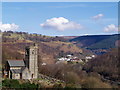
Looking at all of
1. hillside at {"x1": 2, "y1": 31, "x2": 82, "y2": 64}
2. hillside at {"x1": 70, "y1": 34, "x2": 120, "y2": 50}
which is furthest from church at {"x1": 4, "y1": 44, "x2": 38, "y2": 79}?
hillside at {"x1": 70, "y1": 34, "x2": 120, "y2": 50}

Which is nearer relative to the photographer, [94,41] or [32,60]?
[32,60]

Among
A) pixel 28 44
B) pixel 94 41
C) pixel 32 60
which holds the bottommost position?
pixel 32 60

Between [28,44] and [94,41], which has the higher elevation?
[94,41]

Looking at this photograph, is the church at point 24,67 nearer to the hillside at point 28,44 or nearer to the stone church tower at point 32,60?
the stone church tower at point 32,60

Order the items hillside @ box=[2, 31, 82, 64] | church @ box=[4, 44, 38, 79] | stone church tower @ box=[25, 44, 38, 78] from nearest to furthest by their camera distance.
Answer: church @ box=[4, 44, 38, 79] → stone church tower @ box=[25, 44, 38, 78] → hillside @ box=[2, 31, 82, 64]

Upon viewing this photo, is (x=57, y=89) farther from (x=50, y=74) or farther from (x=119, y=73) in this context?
(x=119, y=73)

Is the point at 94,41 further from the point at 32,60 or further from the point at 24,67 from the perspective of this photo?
the point at 24,67

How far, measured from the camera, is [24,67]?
1839cm

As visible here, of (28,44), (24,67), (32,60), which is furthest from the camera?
(28,44)

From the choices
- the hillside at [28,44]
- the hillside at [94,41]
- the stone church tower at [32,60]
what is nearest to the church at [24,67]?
the stone church tower at [32,60]

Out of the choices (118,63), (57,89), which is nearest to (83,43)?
(118,63)

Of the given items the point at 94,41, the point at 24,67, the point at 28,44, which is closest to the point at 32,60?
the point at 24,67

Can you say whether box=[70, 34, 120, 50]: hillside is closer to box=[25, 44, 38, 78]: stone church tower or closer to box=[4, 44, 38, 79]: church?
box=[25, 44, 38, 78]: stone church tower

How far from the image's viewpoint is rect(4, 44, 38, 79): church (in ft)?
59.1
